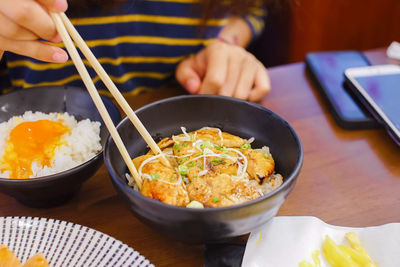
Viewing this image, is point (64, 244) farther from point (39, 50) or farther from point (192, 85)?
point (192, 85)

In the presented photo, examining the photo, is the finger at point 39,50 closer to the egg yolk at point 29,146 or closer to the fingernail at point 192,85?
A: the egg yolk at point 29,146

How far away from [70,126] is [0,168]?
0.26 metres

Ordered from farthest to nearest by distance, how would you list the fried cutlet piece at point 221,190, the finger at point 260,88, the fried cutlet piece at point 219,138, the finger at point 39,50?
the finger at point 260,88 < the fried cutlet piece at point 219,138 < the finger at point 39,50 < the fried cutlet piece at point 221,190

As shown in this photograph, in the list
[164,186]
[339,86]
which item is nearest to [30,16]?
[164,186]

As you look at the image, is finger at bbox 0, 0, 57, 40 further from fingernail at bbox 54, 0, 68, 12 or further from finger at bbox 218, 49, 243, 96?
finger at bbox 218, 49, 243, 96

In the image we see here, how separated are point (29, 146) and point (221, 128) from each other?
1.99ft

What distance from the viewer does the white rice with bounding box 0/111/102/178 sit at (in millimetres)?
1105

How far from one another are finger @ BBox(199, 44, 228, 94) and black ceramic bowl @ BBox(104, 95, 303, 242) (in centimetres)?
38

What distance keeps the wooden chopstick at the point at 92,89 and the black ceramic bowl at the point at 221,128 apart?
1.6 inches

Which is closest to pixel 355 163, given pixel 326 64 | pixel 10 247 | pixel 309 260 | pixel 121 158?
pixel 309 260

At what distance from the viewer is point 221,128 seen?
1262 mm

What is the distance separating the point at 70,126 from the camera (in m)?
1.26

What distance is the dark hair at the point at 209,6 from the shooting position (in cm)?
160

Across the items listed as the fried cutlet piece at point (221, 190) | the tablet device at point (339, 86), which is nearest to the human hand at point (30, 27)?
the fried cutlet piece at point (221, 190)
